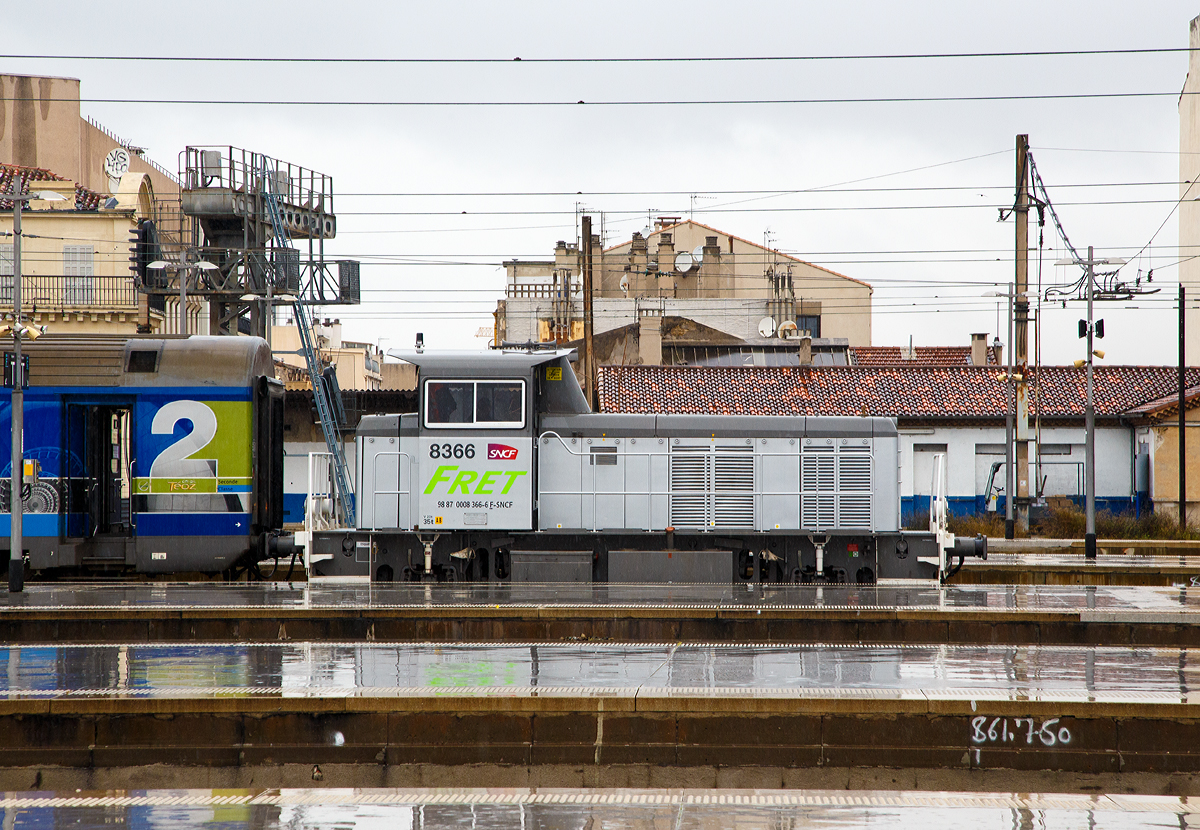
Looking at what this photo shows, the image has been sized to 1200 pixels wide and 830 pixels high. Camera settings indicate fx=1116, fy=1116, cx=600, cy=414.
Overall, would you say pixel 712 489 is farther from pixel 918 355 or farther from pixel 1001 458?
pixel 918 355

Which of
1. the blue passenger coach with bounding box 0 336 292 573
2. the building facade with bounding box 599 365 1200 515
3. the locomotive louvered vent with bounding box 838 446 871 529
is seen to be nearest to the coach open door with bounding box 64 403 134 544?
the blue passenger coach with bounding box 0 336 292 573

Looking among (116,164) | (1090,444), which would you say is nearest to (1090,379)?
(1090,444)

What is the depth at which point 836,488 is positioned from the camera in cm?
1644

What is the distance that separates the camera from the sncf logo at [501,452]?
631 inches

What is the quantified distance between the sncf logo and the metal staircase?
15.2 ft

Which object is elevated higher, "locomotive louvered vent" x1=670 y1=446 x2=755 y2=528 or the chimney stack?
the chimney stack

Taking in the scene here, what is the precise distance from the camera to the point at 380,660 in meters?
10.5

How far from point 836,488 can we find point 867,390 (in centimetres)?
2265

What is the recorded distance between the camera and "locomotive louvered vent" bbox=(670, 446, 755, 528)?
16.5m

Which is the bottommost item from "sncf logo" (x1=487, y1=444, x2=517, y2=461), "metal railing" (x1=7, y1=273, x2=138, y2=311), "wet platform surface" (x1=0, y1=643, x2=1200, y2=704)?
"wet platform surface" (x1=0, y1=643, x2=1200, y2=704)

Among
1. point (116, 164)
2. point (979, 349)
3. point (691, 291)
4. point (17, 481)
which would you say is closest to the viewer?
point (17, 481)

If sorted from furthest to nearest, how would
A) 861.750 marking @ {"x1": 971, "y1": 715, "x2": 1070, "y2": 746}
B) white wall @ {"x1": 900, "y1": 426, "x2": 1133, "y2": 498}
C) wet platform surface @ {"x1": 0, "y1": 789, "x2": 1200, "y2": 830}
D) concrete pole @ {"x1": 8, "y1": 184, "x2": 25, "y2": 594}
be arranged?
white wall @ {"x1": 900, "y1": 426, "x2": 1133, "y2": 498} < concrete pole @ {"x1": 8, "y1": 184, "x2": 25, "y2": 594} < 861.750 marking @ {"x1": 971, "y1": 715, "x2": 1070, "y2": 746} < wet platform surface @ {"x1": 0, "y1": 789, "x2": 1200, "y2": 830}

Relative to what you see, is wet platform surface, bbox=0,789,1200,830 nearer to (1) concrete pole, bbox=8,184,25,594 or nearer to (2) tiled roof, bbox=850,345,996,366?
(1) concrete pole, bbox=8,184,25,594

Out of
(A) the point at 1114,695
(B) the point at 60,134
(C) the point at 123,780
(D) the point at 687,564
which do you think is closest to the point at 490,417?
(D) the point at 687,564
